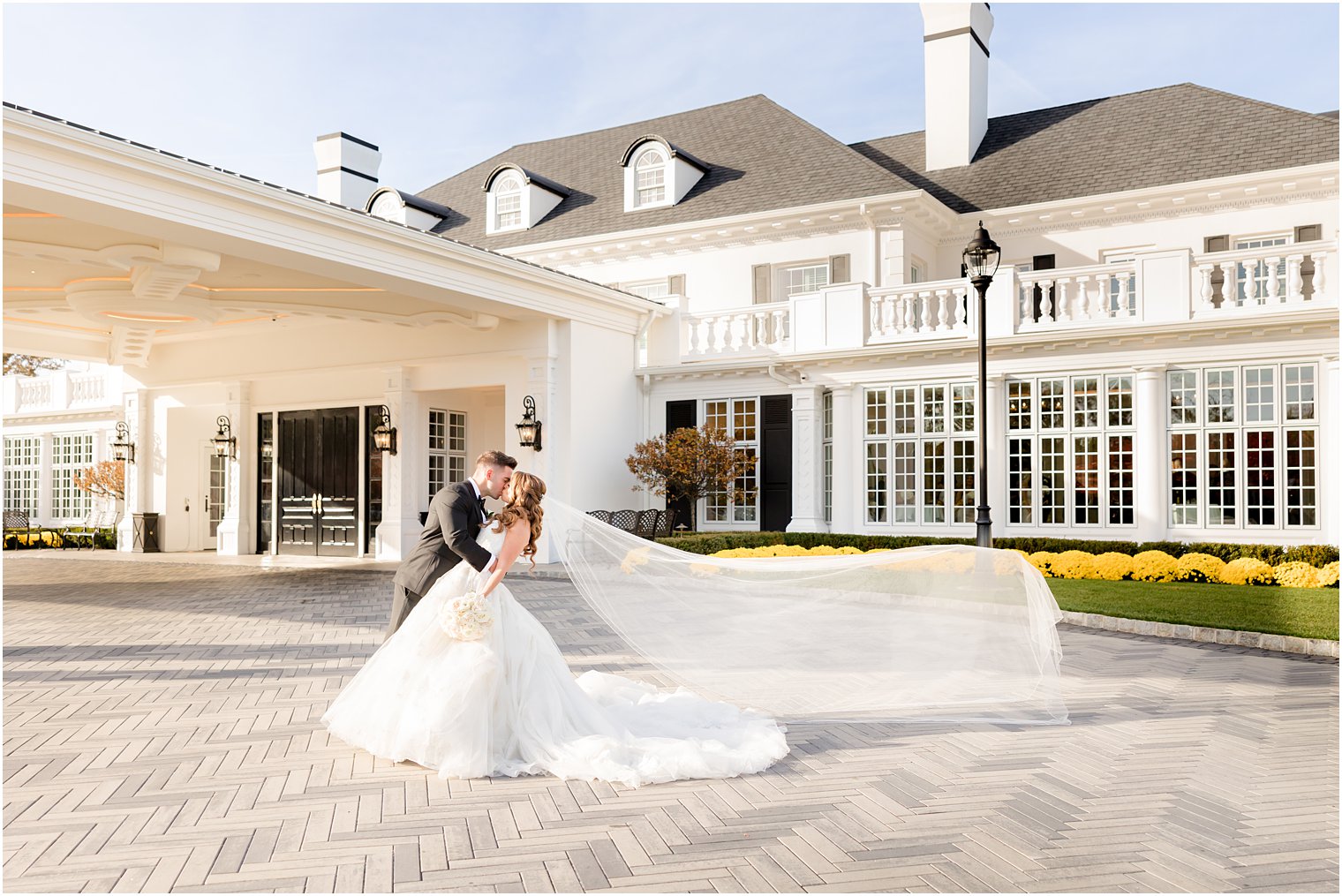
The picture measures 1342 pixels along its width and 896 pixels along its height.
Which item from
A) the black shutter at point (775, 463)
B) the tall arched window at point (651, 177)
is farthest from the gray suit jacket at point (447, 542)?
the tall arched window at point (651, 177)

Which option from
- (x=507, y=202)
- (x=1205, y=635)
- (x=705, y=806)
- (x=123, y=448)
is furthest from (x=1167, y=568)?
(x=123, y=448)

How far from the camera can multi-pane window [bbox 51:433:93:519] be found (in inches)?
1133

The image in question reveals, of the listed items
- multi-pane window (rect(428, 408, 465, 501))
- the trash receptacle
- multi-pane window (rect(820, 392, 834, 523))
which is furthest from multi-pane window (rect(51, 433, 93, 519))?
multi-pane window (rect(820, 392, 834, 523))

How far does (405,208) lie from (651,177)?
7309mm

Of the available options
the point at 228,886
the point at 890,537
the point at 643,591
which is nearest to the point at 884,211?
the point at 890,537

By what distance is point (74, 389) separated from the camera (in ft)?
93.9

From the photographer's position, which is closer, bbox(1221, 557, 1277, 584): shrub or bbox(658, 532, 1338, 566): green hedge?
bbox(1221, 557, 1277, 584): shrub

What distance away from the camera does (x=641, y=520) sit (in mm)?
18250

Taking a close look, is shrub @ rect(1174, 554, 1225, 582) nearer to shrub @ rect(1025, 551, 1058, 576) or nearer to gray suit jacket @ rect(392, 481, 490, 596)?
shrub @ rect(1025, 551, 1058, 576)

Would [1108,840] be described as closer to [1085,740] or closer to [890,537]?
[1085,740]

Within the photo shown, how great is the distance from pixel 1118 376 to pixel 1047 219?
6.01m

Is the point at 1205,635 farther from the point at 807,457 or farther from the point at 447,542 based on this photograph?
the point at 807,457

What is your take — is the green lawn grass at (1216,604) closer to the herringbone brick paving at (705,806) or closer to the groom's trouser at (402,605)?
the herringbone brick paving at (705,806)

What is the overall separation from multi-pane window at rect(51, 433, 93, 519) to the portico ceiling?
859 cm
